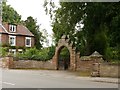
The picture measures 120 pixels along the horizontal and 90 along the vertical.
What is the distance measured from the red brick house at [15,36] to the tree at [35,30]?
7.26 meters

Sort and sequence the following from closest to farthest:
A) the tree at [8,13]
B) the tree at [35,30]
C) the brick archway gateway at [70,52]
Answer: the brick archway gateway at [70,52] → the tree at [35,30] → the tree at [8,13]

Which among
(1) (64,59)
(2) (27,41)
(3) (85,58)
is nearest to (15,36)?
(2) (27,41)

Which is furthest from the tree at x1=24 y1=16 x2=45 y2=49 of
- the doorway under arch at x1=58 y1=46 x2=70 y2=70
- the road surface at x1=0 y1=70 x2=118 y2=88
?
the road surface at x1=0 y1=70 x2=118 y2=88

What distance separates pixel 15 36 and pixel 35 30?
1276 cm

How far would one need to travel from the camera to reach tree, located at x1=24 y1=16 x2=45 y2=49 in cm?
8156

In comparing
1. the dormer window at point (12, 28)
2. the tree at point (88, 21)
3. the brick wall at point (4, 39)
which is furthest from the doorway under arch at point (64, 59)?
the dormer window at point (12, 28)

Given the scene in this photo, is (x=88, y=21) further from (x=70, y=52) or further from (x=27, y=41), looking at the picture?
(x=27, y=41)

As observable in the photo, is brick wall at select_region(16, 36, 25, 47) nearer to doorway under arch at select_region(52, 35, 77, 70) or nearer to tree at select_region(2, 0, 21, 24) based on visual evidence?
tree at select_region(2, 0, 21, 24)

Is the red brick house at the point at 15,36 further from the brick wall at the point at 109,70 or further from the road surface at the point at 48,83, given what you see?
the road surface at the point at 48,83

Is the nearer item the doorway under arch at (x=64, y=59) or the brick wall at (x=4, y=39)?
the doorway under arch at (x=64, y=59)

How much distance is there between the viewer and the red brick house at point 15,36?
67.8 metres

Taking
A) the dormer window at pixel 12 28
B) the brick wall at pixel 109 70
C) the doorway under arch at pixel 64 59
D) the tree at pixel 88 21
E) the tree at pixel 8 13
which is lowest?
the brick wall at pixel 109 70

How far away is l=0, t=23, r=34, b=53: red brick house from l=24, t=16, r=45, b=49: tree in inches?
286

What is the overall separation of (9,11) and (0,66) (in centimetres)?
4052
